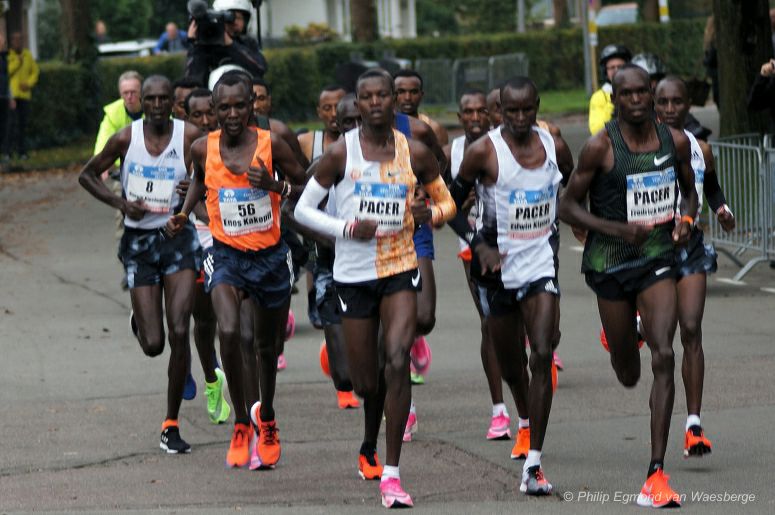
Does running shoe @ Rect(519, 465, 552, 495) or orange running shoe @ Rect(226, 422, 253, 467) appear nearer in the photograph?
running shoe @ Rect(519, 465, 552, 495)

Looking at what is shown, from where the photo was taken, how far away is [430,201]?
7.87 meters

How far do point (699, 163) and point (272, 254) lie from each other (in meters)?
2.23

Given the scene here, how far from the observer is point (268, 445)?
27.3 feet

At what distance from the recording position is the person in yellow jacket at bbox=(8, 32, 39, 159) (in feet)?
86.0

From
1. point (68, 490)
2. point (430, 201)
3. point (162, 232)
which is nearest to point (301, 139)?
point (162, 232)

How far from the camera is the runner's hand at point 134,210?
912 cm

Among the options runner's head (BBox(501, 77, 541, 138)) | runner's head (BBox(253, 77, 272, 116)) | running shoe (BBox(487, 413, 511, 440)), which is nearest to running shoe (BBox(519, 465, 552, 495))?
running shoe (BBox(487, 413, 511, 440))

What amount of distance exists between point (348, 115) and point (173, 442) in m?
1.96

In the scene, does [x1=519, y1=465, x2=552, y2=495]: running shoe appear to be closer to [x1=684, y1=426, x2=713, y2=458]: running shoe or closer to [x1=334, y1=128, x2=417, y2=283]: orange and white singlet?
[x1=684, y1=426, x2=713, y2=458]: running shoe

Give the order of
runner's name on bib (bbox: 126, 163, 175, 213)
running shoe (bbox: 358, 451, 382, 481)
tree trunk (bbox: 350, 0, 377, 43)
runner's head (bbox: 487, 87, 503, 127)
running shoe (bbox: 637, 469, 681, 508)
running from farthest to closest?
tree trunk (bbox: 350, 0, 377, 43)
runner's head (bbox: 487, 87, 503, 127)
runner's name on bib (bbox: 126, 163, 175, 213)
running shoe (bbox: 358, 451, 382, 481)
running shoe (bbox: 637, 469, 681, 508)

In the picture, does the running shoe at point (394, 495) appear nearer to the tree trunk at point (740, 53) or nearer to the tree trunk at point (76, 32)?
the tree trunk at point (740, 53)

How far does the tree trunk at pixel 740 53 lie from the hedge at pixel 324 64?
49.5 ft

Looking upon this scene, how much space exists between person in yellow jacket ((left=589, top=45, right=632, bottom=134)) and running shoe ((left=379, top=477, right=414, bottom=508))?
5.95m

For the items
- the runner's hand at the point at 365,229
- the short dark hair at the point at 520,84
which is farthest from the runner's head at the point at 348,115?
the runner's hand at the point at 365,229
